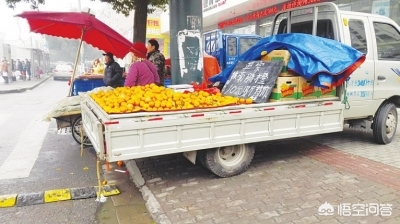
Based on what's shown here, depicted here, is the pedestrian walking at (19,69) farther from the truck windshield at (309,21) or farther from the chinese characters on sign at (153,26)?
the truck windshield at (309,21)

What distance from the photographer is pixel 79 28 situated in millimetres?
7406

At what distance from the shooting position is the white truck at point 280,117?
3.59 metres

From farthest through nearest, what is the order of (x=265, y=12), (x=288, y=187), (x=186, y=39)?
(x=265, y=12) → (x=186, y=39) → (x=288, y=187)

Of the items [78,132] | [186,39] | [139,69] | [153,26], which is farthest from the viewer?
[153,26]

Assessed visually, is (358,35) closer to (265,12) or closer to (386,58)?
(386,58)

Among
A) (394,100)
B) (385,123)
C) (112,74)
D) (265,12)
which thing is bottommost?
(385,123)

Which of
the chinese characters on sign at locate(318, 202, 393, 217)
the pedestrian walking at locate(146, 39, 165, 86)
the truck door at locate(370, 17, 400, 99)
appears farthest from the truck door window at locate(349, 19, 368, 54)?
the pedestrian walking at locate(146, 39, 165, 86)

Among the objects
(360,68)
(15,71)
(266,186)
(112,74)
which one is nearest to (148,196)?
(266,186)

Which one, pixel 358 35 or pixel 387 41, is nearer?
pixel 358 35

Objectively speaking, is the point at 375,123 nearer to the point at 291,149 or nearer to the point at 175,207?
the point at 291,149

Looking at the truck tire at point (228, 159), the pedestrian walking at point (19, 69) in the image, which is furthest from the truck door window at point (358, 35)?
the pedestrian walking at point (19, 69)

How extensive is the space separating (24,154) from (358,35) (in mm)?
6124

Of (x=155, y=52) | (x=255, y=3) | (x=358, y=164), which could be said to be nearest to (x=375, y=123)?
(x=358, y=164)

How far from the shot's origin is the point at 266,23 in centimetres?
1677
